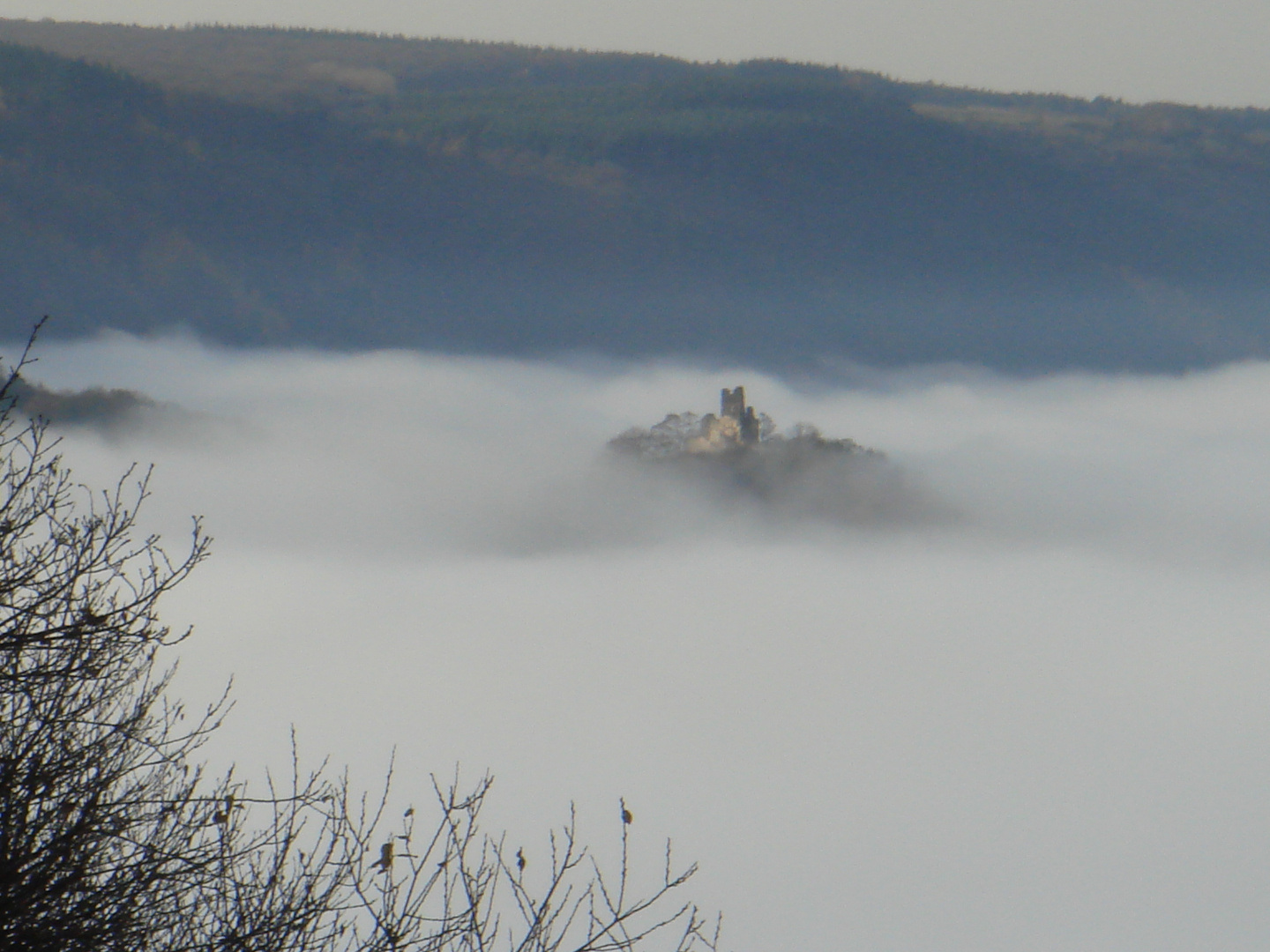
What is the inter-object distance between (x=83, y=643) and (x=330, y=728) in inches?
6876

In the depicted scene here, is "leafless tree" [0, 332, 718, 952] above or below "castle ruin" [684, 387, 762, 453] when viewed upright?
below

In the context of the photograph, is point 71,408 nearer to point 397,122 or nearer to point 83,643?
point 83,643

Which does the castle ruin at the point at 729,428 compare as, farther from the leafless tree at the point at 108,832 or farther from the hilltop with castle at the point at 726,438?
the leafless tree at the point at 108,832

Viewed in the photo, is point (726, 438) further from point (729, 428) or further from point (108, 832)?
point (108, 832)

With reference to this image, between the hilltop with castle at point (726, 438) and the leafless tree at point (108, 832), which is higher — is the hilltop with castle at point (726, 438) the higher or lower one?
the higher one

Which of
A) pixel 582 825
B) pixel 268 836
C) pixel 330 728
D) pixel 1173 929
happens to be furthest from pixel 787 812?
pixel 268 836

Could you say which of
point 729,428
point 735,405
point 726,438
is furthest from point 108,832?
point 726,438

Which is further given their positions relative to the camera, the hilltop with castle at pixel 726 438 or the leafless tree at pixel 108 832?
the hilltop with castle at pixel 726 438

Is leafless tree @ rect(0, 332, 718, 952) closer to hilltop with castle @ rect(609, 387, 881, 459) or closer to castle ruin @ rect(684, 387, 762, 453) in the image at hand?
castle ruin @ rect(684, 387, 762, 453)

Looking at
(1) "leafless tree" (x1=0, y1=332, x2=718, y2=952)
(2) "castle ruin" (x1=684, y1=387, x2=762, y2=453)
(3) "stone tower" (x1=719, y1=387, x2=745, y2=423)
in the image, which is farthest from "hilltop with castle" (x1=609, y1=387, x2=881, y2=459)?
(1) "leafless tree" (x1=0, y1=332, x2=718, y2=952)

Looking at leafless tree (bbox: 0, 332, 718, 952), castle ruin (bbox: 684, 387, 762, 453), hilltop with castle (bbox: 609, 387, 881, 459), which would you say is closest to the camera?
leafless tree (bbox: 0, 332, 718, 952)

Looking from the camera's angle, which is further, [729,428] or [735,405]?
[729,428]

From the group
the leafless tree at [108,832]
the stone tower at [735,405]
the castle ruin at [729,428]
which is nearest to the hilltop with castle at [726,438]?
the castle ruin at [729,428]

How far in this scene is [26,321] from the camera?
124m
